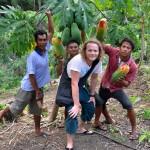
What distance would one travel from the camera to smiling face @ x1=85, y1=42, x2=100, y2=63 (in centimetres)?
430

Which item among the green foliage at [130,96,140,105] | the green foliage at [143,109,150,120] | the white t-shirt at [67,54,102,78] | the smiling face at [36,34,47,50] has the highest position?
the smiling face at [36,34,47,50]

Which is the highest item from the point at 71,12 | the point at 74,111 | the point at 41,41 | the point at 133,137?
the point at 71,12

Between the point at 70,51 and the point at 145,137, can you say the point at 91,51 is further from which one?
the point at 145,137

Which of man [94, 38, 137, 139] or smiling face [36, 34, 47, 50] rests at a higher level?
smiling face [36, 34, 47, 50]

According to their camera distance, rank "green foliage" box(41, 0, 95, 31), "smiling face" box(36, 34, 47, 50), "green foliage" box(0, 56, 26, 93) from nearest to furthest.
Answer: "green foliage" box(41, 0, 95, 31) < "smiling face" box(36, 34, 47, 50) < "green foliage" box(0, 56, 26, 93)

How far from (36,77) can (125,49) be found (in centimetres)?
105

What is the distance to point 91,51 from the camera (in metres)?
4.32

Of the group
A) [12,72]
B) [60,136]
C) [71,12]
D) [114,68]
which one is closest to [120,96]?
[114,68]

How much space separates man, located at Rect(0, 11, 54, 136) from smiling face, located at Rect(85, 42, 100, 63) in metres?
0.53

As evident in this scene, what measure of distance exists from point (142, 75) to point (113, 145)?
3.03 m

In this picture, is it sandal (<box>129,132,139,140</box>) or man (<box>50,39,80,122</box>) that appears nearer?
man (<box>50,39,80,122</box>)

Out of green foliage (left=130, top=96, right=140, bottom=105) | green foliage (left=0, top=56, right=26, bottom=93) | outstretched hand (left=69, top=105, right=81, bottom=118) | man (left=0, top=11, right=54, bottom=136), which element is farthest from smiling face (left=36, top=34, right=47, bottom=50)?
green foliage (left=0, top=56, right=26, bottom=93)

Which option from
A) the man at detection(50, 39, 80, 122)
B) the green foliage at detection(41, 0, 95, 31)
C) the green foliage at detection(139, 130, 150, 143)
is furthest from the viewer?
the green foliage at detection(139, 130, 150, 143)

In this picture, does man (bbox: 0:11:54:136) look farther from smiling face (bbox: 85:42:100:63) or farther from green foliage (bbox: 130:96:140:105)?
green foliage (bbox: 130:96:140:105)
